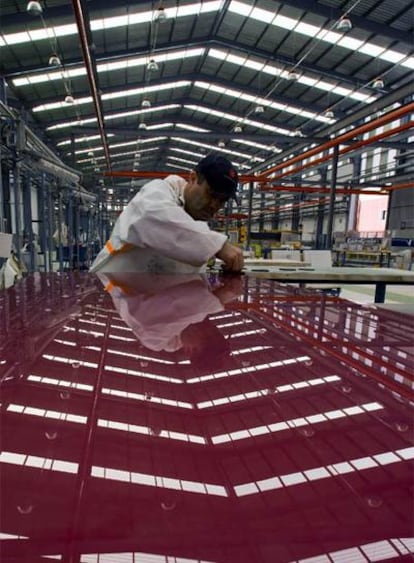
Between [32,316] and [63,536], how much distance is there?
17.2 inches

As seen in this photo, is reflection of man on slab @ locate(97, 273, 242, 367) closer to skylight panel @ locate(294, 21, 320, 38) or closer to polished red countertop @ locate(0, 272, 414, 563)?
polished red countertop @ locate(0, 272, 414, 563)

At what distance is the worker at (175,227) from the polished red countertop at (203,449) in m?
0.64

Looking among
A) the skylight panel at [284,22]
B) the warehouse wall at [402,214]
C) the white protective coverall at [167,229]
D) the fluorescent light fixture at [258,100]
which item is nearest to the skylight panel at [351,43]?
the skylight panel at [284,22]

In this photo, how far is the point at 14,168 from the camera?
3.72 metres

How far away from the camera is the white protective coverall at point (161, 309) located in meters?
0.41

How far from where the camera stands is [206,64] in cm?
773

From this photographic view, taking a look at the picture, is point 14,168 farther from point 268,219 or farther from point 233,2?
point 268,219

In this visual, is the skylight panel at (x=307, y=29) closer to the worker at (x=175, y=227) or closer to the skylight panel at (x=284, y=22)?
the skylight panel at (x=284, y=22)

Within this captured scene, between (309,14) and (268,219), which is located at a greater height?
(309,14)

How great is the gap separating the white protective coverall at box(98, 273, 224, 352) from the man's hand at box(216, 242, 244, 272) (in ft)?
1.20

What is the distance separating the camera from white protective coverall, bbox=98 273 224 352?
0.41 m

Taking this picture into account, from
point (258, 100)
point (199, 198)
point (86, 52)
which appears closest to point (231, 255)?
point (199, 198)

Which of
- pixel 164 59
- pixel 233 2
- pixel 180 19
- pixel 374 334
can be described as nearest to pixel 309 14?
pixel 233 2

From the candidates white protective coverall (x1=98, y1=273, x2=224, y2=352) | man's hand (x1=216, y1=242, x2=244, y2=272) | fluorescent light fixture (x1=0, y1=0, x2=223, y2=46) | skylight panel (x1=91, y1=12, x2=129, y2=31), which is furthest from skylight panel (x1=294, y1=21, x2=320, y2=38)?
white protective coverall (x1=98, y1=273, x2=224, y2=352)
